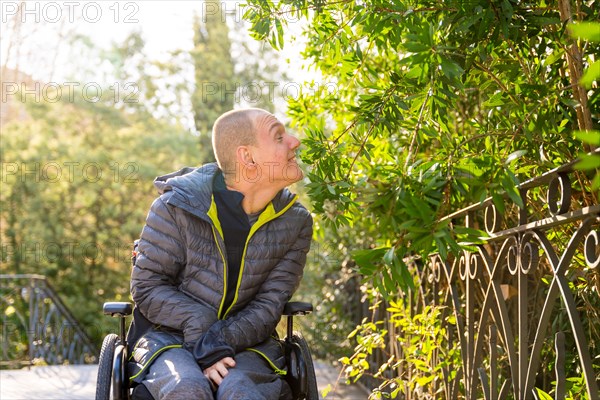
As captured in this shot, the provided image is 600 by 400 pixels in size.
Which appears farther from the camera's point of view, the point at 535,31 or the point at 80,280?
the point at 80,280

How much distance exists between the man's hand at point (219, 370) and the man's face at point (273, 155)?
609 mm

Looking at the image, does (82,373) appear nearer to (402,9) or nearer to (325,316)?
(325,316)

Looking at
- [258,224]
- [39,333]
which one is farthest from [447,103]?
[39,333]

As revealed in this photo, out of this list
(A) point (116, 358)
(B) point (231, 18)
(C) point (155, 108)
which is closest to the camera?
(A) point (116, 358)

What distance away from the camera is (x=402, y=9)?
2.19m

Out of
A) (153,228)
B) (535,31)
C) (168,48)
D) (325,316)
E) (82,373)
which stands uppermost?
(168,48)

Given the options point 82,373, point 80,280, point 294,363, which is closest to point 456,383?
point 294,363

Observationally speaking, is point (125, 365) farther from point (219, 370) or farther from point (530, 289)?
Answer: point (530, 289)

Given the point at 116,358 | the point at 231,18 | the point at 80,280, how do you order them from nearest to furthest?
the point at 116,358 < the point at 80,280 < the point at 231,18

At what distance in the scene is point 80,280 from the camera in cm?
1151

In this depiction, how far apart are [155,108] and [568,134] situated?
12426 millimetres

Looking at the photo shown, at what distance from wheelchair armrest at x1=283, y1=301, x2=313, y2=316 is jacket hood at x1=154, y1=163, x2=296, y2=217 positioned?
322mm

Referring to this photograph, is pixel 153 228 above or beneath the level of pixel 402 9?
beneath

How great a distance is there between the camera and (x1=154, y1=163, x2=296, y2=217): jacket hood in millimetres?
2537
